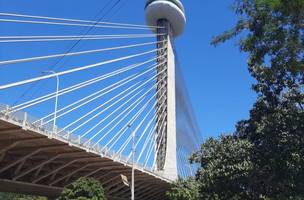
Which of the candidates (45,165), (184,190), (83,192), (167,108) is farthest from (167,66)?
(83,192)

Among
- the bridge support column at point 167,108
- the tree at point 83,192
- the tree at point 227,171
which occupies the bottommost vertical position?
the tree at point 83,192

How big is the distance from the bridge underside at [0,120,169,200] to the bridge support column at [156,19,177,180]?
19.2ft

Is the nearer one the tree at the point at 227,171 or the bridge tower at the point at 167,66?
the tree at the point at 227,171

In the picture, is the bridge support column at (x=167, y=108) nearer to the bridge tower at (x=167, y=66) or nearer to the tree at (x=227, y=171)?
the bridge tower at (x=167, y=66)

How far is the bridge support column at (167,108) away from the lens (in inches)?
2409

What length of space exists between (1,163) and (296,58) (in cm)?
2865

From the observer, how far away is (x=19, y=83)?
1117 inches

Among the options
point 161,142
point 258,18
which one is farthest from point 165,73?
point 258,18

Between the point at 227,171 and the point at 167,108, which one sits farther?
the point at 167,108

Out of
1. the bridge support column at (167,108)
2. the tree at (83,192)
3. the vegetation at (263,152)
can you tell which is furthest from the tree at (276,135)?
the bridge support column at (167,108)

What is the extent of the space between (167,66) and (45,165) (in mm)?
28385

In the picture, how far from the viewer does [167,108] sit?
212 ft

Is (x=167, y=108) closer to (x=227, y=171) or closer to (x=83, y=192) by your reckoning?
(x=227, y=171)

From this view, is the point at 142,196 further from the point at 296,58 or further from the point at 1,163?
the point at 296,58
